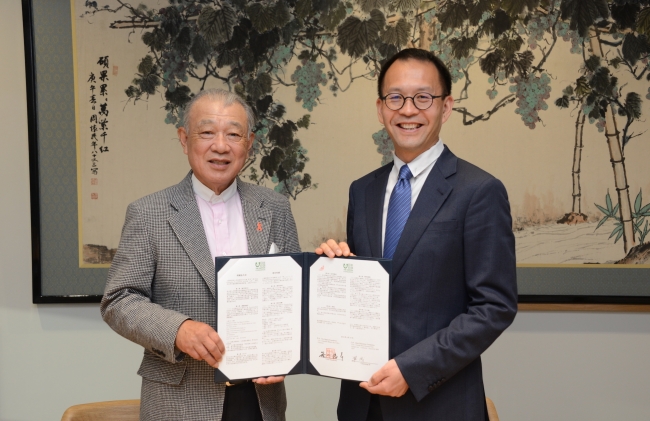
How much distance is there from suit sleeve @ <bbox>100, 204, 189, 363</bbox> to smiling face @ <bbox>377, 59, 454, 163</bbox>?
80 centimetres

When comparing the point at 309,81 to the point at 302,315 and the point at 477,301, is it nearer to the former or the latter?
the point at 302,315

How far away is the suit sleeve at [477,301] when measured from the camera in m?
1.59

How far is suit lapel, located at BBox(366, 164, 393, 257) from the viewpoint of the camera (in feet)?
5.81

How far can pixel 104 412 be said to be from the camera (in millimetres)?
2148

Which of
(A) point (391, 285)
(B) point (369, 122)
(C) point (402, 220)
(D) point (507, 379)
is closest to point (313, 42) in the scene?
(B) point (369, 122)

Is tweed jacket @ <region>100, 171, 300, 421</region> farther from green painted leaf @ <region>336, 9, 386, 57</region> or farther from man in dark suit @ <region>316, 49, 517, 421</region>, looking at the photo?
green painted leaf @ <region>336, 9, 386, 57</region>

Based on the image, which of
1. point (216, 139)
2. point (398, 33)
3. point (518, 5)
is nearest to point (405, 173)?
point (216, 139)

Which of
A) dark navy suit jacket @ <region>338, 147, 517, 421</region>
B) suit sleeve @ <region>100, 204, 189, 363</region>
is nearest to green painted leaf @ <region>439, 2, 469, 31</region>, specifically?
dark navy suit jacket @ <region>338, 147, 517, 421</region>

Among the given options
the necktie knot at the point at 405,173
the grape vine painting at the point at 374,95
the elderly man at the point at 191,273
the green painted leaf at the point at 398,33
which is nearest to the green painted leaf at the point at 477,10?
the grape vine painting at the point at 374,95

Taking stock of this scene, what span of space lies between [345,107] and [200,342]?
1638 millimetres

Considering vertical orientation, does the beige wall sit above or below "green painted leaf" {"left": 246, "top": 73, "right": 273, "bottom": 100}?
below

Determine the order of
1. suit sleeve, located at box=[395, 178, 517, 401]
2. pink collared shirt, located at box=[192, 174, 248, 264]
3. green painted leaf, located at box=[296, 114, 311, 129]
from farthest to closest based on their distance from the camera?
green painted leaf, located at box=[296, 114, 311, 129] → pink collared shirt, located at box=[192, 174, 248, 264] → suit sleeve, located at box=[395, 178, 517, 401]

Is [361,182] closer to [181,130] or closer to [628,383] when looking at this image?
[181,130]

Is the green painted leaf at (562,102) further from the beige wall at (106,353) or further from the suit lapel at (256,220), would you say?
the suit lapel at (256,220)
